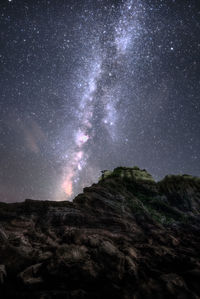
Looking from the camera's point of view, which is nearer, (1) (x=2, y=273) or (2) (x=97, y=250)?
(1) (x=2, y=273)

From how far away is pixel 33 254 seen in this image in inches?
594

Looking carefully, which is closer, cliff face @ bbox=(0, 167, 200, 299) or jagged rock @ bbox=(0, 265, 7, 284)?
jagged rock @ bbox=(0, 265, 7, 284)

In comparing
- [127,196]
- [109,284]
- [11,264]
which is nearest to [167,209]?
[127,196]

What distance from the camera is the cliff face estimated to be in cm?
1204

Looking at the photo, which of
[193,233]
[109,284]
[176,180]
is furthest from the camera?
[176,180]

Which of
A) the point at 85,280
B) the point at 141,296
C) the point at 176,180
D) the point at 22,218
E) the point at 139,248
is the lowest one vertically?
the point at 141,296

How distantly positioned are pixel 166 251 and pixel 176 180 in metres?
30.8

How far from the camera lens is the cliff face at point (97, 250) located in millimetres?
12039

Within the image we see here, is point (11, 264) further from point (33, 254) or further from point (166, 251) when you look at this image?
point (166, 251)

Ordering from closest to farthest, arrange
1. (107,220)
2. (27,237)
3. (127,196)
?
(27,237) < (107,220) < (127,196)

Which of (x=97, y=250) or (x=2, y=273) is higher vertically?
(x=97, y=250)

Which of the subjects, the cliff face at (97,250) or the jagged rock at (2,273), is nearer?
the jagged rock at (2,273)

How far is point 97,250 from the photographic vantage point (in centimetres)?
1602

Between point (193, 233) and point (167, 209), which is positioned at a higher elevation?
point (167, 209)
